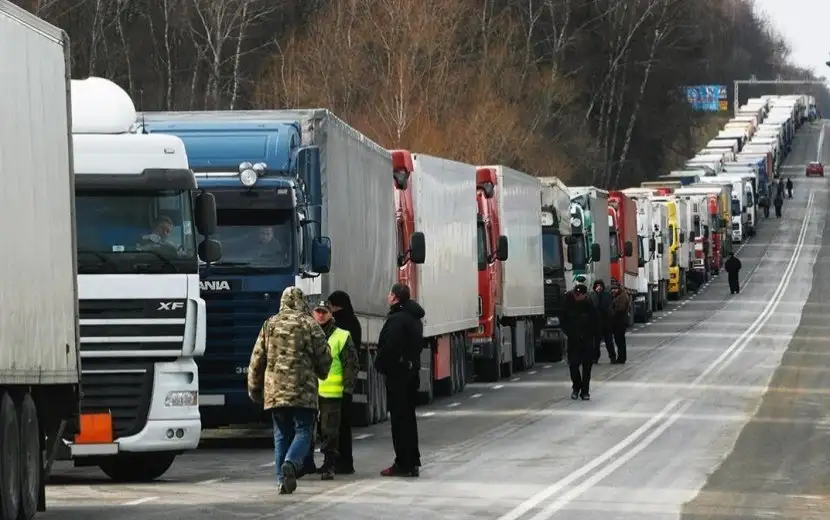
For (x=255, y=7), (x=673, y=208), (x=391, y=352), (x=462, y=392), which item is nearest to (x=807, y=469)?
(x=391, y=352)

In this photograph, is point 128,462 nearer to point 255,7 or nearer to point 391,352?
point 391,352

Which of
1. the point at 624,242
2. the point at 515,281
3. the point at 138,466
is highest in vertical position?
the point at 624,242

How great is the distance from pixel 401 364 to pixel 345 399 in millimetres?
544

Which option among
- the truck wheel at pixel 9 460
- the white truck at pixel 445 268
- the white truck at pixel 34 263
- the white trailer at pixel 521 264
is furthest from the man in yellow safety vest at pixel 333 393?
the white trailer at pixel 521 264

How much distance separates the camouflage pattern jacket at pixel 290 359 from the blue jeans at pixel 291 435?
0.13m

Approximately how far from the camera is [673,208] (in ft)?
233

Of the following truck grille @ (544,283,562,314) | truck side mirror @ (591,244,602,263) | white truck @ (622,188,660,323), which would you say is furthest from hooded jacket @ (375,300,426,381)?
white truck @ (622,188,660,323)

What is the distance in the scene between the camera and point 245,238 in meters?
21.7

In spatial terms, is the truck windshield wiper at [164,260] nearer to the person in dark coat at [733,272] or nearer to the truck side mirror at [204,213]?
the truck side mirror at [204,213]

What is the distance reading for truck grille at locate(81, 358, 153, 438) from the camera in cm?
1822

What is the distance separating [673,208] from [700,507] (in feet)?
179

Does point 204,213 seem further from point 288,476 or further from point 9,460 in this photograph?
point 9,460

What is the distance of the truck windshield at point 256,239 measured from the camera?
71.1 feet

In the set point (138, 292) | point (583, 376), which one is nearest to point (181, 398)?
point (138, 292)
